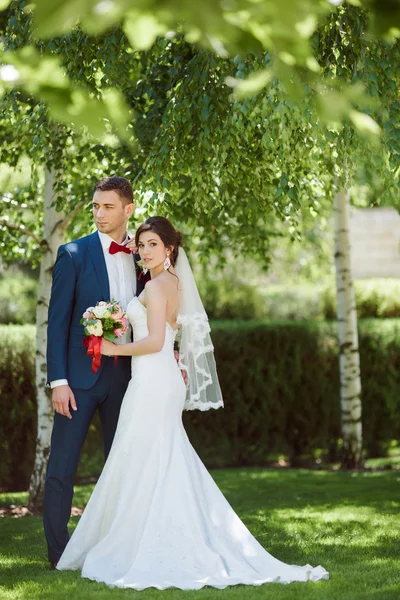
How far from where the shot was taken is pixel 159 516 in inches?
162

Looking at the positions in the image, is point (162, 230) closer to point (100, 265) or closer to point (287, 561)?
point (100, 265)

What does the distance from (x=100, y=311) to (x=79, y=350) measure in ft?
1.10

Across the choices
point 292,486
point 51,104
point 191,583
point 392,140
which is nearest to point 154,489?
point 191,583

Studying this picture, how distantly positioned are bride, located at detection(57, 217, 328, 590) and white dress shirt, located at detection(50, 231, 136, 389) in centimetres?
20

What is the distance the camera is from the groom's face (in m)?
4.61

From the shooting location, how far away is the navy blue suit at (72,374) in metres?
4.43

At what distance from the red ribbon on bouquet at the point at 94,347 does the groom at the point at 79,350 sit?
2.6 inches

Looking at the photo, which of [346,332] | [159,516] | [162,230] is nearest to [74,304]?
[162,230]

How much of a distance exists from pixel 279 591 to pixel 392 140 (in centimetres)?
227

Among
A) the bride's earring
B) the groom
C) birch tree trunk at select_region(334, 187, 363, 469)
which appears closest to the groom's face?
the groom

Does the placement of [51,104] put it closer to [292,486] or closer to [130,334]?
[130,334]

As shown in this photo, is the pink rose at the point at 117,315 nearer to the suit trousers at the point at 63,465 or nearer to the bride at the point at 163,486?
the bride at the point at 163,486

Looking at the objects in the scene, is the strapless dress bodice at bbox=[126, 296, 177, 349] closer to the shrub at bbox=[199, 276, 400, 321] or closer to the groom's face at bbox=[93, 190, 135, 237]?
the groom's face at bbox=[93, 190, 135, 237]

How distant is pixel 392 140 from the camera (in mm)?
4285
